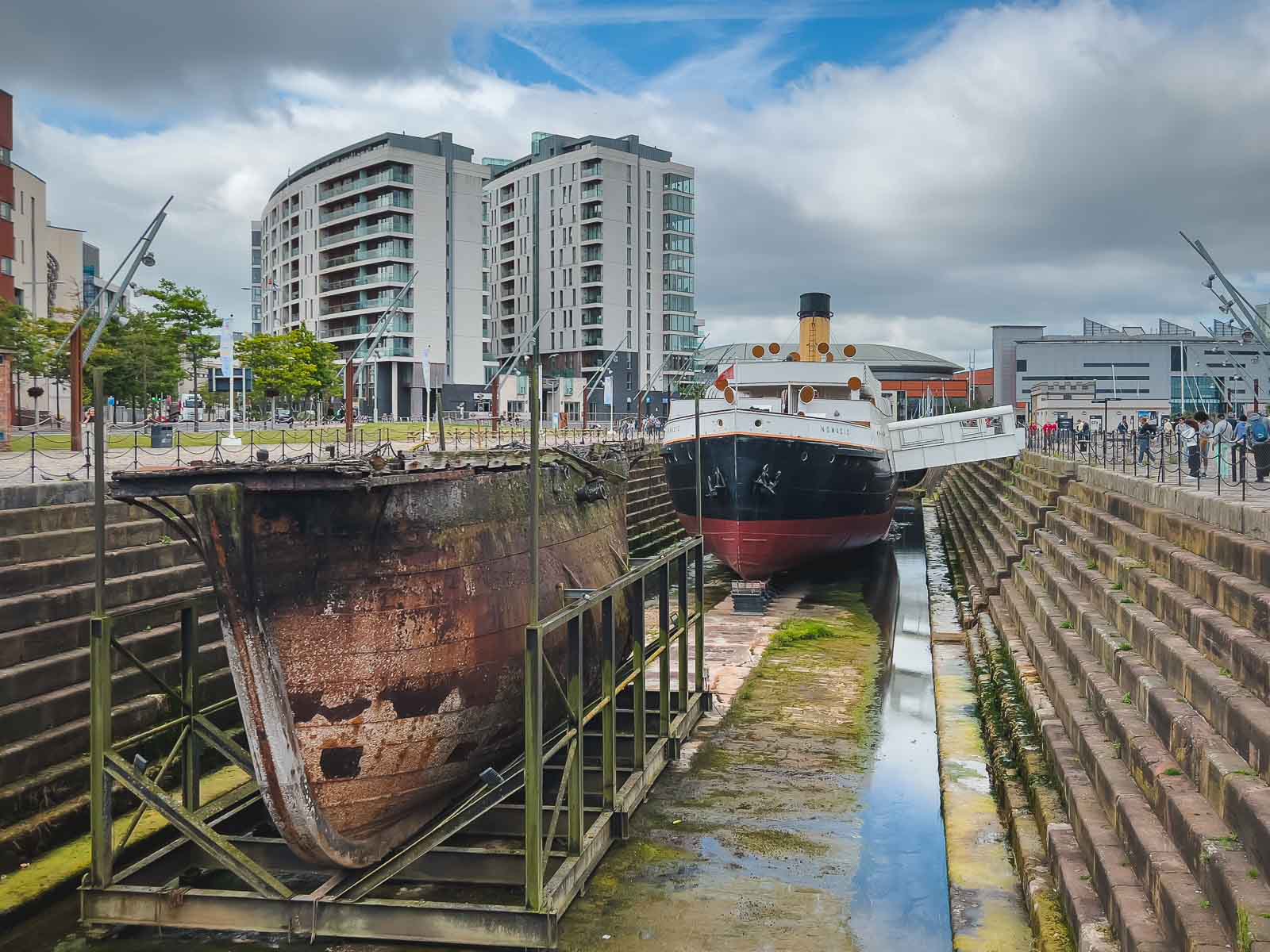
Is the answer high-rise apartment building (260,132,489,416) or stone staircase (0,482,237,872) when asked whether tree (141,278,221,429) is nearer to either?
high-rise apartment building (260,132,489,416)

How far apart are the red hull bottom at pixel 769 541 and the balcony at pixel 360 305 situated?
50.7 metres

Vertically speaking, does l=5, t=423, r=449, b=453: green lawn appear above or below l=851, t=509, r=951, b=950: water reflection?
above

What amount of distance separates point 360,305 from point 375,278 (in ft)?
7.24

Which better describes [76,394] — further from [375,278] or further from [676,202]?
[676,202]

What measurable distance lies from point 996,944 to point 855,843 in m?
2.68

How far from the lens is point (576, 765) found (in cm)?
842

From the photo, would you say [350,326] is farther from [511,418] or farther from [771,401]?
[771,401]

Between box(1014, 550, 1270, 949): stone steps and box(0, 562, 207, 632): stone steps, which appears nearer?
box(1014, 550, 1270, 949): stone steps

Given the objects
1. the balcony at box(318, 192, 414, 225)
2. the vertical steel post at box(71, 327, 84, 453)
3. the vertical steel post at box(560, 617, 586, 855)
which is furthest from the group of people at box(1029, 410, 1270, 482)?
the balcony at box(318, 192, 414, 225)

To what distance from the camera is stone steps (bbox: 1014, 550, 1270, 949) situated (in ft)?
17.5

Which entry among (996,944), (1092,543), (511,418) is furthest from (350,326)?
(996,944)

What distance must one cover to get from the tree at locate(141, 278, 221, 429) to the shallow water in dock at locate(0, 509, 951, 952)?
37.6 meters

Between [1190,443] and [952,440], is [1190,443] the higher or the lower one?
the lower one

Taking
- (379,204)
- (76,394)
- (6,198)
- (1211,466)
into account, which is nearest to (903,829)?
(1211,466)
